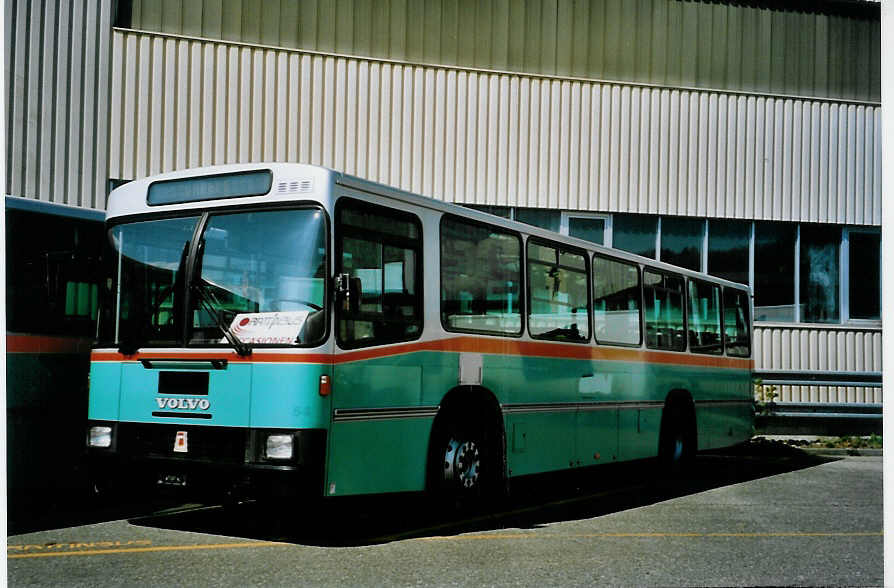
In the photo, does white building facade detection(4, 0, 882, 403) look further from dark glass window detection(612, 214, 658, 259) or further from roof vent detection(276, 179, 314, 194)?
roof vent detection(276, 179, 314, 194)

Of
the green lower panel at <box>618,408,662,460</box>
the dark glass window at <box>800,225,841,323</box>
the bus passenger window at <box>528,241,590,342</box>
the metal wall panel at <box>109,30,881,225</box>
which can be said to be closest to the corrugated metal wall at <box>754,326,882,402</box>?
the dark glass window at <box>800,225,841,323</box>

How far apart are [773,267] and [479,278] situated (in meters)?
10.6

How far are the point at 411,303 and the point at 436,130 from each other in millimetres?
8668

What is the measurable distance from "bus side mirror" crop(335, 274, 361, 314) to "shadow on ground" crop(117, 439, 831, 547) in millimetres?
1462

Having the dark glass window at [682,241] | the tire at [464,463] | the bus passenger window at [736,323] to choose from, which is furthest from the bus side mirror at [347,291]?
the dark glass window at [682,241]

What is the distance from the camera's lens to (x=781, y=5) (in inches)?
551

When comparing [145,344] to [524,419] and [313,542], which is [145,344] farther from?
[524,419]

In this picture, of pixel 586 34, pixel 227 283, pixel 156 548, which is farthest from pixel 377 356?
pixel 586 34

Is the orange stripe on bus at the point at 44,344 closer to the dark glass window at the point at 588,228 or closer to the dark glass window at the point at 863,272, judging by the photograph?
the dark glass window at the point at 588,228

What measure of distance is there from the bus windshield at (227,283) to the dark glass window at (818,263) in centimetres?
1296

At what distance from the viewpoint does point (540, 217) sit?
17250 millimetres

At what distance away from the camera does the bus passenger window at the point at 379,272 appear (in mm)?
7445

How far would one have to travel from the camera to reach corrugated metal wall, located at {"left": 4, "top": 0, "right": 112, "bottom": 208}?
1298 centimetres

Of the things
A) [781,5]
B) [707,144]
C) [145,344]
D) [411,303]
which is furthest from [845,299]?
[145,344]
